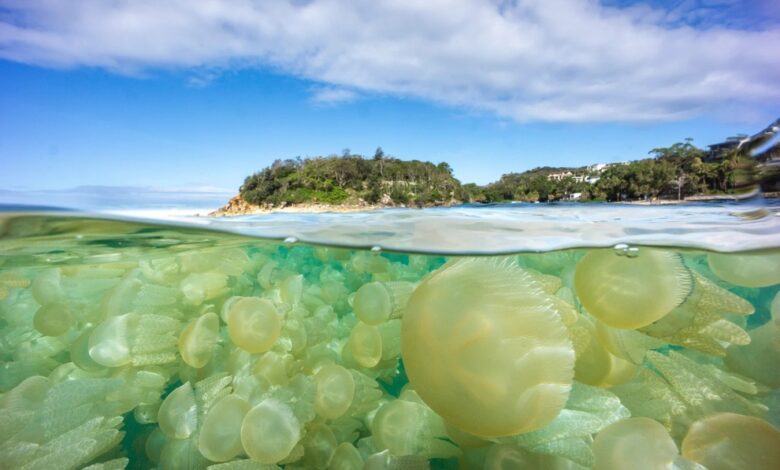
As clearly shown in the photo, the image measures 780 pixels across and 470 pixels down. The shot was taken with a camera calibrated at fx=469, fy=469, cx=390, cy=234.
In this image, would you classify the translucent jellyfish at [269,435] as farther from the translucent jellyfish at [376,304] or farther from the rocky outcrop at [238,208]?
the rocky outcrop at [238,208]

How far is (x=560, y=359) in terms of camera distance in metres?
0.95

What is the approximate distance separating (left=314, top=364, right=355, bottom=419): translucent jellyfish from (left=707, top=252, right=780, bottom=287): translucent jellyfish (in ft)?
4.17

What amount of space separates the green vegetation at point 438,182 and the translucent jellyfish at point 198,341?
273cm

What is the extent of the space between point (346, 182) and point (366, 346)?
10.3 feet

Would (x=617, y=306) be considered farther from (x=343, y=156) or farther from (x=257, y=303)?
(x=343, y=156)

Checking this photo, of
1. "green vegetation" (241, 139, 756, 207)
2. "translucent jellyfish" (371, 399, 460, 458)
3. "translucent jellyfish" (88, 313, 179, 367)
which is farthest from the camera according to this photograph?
"green vegetation" (241, 139, 756, 207)

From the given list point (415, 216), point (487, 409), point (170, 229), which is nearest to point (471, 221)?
point (415, 216)

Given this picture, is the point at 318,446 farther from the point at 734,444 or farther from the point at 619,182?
Result: the point at 619,182

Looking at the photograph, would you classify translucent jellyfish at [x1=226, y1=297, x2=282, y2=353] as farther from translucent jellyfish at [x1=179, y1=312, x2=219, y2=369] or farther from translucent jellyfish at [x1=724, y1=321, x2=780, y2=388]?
translucent jellyfish at [x1=724, y1=321, x2=780, y2=388]

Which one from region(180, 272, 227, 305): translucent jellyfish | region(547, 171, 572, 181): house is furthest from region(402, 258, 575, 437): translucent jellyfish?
region(547, 171, 572, 181): house

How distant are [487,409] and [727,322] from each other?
0.80 meters

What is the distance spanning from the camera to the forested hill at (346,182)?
14.3ft

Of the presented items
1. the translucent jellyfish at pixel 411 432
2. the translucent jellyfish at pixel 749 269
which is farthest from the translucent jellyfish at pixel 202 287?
the translucent jellyfish at pixel 749 269

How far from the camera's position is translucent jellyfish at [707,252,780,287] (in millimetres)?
1476
